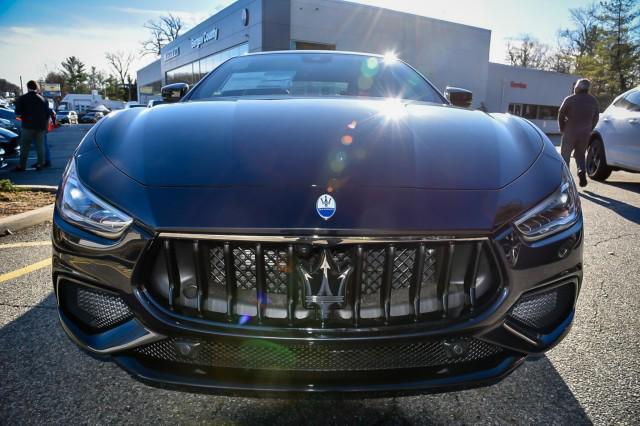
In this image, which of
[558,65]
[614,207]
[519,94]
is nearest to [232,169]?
[614,207]

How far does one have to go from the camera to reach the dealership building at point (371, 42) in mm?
19344

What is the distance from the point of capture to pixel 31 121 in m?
8.46

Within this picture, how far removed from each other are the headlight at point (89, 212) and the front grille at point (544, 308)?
3.92ft

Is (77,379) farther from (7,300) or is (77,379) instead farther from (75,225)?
(7,300)

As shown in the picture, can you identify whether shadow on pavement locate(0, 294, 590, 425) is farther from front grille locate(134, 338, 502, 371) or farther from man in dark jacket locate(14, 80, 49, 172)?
man in dark jacket locate(14, 80, 49, 172)

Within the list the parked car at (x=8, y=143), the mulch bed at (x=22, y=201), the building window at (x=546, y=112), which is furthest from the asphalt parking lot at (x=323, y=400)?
the building window at (x=546, y=112)

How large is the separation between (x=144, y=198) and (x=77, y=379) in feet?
3.07

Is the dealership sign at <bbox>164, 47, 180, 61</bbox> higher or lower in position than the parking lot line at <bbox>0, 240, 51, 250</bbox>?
higher

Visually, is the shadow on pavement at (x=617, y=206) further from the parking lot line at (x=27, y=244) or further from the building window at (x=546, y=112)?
the building window at (x=546, y=112)

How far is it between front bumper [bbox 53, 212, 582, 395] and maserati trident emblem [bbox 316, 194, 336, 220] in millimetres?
325

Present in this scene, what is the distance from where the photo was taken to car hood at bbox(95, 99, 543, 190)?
1382 millimetres

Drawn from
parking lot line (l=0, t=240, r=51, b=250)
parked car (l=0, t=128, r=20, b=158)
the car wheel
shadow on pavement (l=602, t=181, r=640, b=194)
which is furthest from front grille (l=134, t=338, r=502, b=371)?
parked car (l=0, t=128, r=20, b=158)

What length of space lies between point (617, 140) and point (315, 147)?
6.89 meters

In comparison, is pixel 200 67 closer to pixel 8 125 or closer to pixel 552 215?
pixel 8 125
